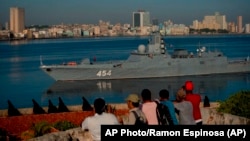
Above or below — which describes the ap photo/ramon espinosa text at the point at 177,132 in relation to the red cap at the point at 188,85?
below

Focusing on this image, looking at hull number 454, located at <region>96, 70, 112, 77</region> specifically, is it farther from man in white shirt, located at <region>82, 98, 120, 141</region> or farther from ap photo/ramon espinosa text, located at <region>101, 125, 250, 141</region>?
ap photo/ramon espinosa text, located at <region>101, 125, 250, 141</region>

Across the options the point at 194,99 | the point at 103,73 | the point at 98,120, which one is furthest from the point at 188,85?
the point at 103,73

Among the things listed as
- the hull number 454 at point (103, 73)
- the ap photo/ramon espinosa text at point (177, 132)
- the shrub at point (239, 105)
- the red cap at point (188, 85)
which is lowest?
the hull number 454 at point (103, 73)

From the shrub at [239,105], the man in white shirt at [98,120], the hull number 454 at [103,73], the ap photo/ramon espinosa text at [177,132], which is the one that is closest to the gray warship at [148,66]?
the hull number 454 at [103,73]

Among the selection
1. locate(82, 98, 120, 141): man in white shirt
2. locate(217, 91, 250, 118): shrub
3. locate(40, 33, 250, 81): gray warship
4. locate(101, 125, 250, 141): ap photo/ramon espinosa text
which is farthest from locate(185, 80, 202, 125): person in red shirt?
locate(40, 33, 250, 81): gray warship

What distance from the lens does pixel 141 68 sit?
1597 inches

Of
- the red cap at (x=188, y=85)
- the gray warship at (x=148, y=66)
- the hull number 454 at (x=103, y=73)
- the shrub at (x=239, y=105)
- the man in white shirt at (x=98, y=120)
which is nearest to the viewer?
the man in white shirt at (x=98, y=120)

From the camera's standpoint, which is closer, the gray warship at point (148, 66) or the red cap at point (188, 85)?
the red cap at point (188, 85)

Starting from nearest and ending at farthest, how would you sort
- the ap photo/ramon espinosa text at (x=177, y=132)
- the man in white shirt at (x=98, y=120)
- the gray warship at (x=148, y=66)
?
the ap photo/ramon espinosa text at (x=177, y=132) < the man in white shirt at (x=98, y=120) < the gray warship at (x=148, y=66)

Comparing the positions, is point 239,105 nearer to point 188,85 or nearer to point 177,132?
point 188,85

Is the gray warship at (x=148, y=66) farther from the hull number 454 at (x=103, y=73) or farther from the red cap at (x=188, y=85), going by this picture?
the red cap at (x=188, y=85)

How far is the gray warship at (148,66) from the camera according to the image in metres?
40.3

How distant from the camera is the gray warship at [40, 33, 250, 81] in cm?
4031

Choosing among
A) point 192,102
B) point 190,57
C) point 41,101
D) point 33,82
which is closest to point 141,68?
point 190,57
